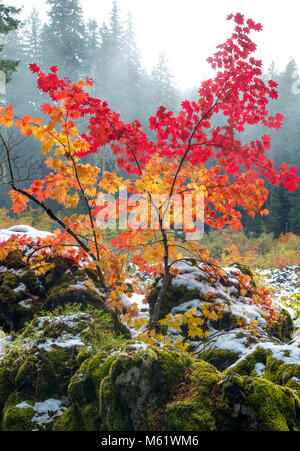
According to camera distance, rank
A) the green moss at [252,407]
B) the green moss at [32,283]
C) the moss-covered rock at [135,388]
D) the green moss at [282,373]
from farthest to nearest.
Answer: the green moss at [32,283]
the green moss at [282,373]
the moss-covered rock at [135,388]
the green moss at [252,407]

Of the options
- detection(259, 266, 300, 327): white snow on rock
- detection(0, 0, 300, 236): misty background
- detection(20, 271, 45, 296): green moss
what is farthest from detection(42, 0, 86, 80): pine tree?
detection(20, 271, 45, 296): green moss

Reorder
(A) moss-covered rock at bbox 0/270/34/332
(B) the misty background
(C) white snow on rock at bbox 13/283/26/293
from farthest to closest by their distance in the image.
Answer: (B) the misty background < (C) white snow on rock at bbox 13/283/26/293 < (A) moss-covered rock at bbox 0/270/34/332

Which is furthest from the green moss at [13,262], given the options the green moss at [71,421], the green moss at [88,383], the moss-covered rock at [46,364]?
the green moss at [71,421]

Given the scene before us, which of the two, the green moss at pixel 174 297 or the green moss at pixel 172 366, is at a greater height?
the green moss at pixel 172 366

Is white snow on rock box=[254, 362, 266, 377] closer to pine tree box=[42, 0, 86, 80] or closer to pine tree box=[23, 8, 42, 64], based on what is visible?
pine tree box=[42, 0, 86, 80]

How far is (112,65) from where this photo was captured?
29000mm

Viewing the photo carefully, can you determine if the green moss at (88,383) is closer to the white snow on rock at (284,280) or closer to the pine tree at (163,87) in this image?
the white snow on rock at (284,280)

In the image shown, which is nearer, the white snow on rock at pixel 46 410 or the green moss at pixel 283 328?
the white snow on rock at pixel 46 410

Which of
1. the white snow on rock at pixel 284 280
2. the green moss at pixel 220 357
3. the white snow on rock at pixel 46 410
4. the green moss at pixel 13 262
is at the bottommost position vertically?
the white snow on rock at pixel 284 280

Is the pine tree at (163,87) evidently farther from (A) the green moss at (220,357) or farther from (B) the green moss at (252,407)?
(B) the green moss at (252,407)

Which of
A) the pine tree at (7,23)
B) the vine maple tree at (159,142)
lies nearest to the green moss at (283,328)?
the vine maple tree at (159,142)

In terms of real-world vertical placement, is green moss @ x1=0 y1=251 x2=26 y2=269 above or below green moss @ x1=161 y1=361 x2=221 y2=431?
above

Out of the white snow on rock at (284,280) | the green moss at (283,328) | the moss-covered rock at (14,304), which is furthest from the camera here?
the white snow on rock at (284,280)

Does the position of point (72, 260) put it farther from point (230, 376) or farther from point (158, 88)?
point (158, 88)
